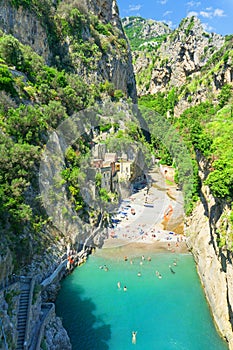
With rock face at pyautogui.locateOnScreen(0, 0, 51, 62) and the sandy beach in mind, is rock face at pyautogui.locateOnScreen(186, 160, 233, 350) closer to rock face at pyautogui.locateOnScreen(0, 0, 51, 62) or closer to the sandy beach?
the sandy beach

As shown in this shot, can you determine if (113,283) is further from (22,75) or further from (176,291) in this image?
(22,75)

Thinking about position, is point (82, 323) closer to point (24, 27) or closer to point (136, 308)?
point (136, 308)

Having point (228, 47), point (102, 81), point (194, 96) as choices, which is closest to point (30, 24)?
point (102, 81)

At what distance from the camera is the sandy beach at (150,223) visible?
31.1 metres

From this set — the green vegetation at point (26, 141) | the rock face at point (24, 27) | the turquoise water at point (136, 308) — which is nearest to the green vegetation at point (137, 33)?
the rock face at point (24, 27)

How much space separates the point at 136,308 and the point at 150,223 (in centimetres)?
1673

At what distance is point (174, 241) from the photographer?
3197 cm

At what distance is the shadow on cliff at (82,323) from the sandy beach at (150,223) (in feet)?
30.8

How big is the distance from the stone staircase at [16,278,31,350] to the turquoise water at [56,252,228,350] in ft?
14.9

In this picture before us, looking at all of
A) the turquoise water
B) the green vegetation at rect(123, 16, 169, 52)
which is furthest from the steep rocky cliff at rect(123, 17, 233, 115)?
the turquoise water

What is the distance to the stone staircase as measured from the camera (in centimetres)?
1370

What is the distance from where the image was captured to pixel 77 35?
5050 centimetres

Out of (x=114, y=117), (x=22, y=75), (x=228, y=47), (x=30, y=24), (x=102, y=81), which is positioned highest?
(x=228, y=47)

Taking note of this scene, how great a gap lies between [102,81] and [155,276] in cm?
4110
